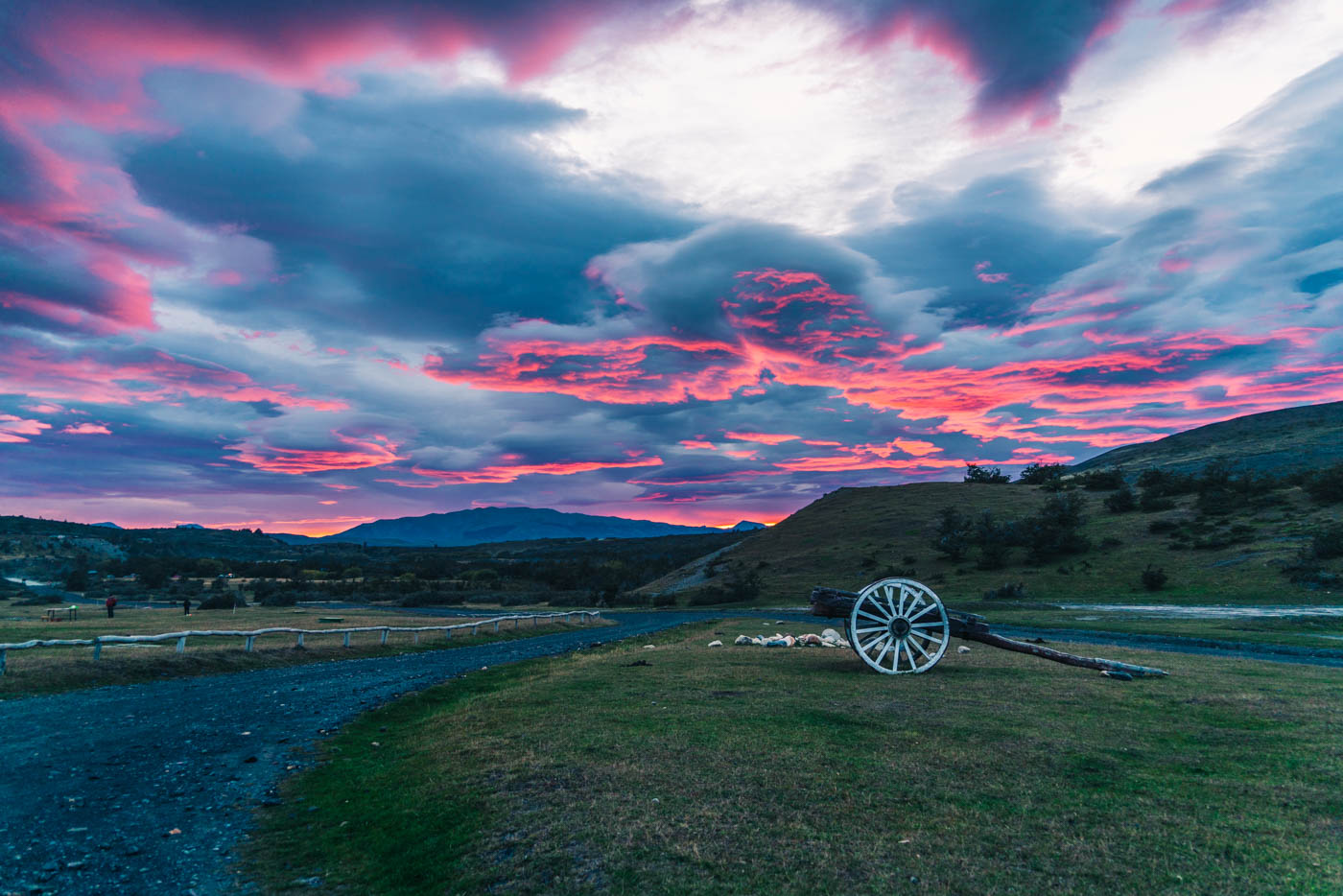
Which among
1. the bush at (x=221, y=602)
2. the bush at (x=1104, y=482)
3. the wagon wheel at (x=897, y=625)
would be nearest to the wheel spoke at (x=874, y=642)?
the wagon wheel at (x=897, y=625)

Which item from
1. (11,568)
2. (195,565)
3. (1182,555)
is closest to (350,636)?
(1182,555)

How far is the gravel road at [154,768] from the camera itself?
7.25 meters

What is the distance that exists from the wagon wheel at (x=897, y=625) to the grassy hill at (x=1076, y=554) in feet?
114

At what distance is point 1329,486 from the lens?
61.5m

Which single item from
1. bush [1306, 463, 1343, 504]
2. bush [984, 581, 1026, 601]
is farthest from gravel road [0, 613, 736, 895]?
bush [1306, 463, 1343, 504]

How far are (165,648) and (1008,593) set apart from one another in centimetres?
5745

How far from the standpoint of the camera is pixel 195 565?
10919cm

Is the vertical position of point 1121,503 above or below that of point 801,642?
above

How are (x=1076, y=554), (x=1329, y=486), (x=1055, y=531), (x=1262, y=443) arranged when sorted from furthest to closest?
(x=1262, y=443), (x=1055, y=531), (x=1076, y=554), (x=1329, y=486)

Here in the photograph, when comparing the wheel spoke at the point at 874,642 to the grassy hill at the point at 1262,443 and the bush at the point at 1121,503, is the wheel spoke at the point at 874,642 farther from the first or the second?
the grassy hill at the point at 1262,443

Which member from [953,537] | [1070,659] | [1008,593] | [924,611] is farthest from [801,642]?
[953,537]

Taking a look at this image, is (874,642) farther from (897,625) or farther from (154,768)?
(154,768)

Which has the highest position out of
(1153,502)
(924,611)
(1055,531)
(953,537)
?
(1153,502)

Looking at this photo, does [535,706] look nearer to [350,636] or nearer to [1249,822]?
[1249,822]
